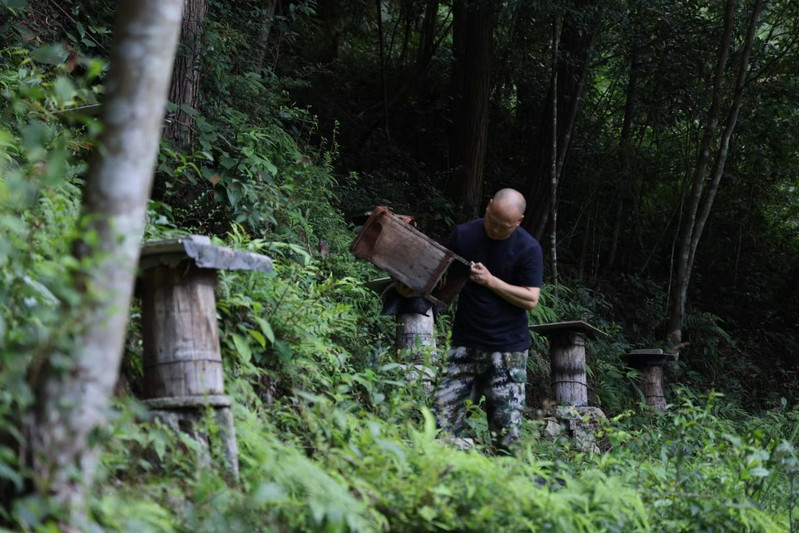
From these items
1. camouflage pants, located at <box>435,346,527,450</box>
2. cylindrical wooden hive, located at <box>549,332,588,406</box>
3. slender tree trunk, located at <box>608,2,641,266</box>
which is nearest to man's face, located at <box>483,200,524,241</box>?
camouflage pants, located at <box>435,346,527,450</box>

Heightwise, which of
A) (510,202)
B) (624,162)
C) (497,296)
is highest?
(624,162)

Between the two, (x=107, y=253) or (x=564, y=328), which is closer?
(x=107, y=253)

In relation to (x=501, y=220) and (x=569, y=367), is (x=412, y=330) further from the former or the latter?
(x=569, y=367)

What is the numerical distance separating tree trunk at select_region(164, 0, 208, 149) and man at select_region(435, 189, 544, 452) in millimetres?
3462

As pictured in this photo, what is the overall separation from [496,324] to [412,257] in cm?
80

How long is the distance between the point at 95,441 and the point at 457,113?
10.9m

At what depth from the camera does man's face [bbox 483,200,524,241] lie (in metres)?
5.81

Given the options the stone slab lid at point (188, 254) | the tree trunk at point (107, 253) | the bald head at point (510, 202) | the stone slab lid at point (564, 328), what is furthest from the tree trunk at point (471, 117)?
the tree trunk at point (107, 253)

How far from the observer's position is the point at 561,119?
12.9 m

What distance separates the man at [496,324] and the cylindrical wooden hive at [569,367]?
303 centimetres

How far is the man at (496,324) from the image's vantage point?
586cm

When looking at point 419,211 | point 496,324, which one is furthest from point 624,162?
point 496,324

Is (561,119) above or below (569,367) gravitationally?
above

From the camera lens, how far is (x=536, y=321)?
35.6ft
